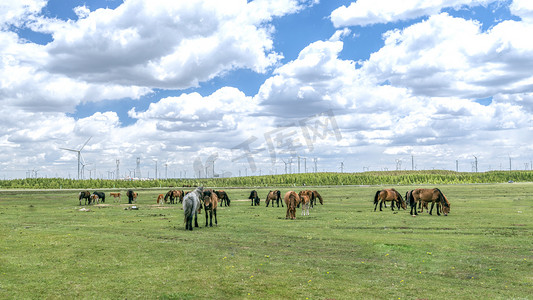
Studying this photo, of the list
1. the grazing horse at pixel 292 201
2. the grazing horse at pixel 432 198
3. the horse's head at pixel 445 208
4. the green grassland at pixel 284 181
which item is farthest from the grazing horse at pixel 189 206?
the green grassland at pixel 284 181

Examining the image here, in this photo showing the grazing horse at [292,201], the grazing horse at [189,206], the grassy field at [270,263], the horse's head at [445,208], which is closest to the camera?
the grassy field at [270,263]

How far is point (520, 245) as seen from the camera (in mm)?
18172

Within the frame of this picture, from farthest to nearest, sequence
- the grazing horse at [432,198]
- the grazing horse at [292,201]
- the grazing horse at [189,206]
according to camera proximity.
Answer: the grazing horse at [432,198] → the grazing horse at [292,201] → the grazing horse at [189,206]

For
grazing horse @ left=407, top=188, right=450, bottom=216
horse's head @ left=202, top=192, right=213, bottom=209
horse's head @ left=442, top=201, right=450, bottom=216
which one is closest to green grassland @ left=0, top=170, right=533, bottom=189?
grazing horse @ left=407, top=188, right=450, bottom=216

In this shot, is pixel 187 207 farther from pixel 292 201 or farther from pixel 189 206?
pixel 292 201

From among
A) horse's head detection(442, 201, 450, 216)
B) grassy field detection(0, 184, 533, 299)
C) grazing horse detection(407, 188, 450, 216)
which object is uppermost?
grazing horse detection(407, 188, 450, 216)

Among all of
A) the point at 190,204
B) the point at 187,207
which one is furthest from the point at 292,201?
the point at 187,207

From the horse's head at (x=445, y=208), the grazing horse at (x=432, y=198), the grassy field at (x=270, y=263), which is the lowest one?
the grassy field at (x=270, y=263)

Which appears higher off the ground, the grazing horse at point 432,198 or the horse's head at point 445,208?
the grazing horse at point 432,198

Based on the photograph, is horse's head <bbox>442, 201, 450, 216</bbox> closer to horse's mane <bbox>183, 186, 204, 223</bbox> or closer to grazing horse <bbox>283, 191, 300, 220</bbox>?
grazing horse <bbox>283, 191, 300, 220</bbox>

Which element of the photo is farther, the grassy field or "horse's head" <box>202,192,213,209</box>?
"horse's head" <box>202,192,213,209</box>

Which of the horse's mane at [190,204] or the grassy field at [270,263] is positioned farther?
the horse's mane at [190,204]

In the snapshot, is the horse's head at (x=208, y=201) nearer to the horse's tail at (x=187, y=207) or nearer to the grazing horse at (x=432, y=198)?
the horse's tail at (x=187, y=207)

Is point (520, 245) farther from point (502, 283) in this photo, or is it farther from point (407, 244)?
point (502, 283)
